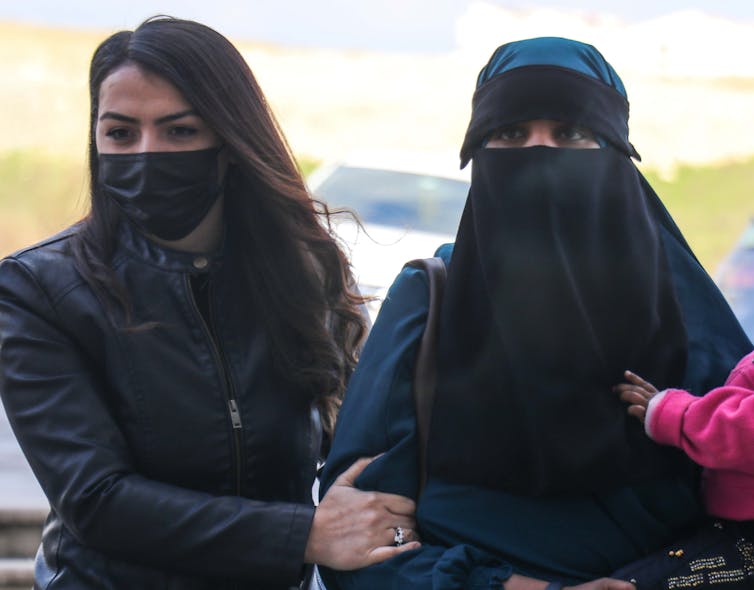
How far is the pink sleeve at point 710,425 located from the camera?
6.61 ft

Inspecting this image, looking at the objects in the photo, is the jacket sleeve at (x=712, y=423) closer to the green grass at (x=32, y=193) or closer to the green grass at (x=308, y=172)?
the green grass at (x=308, y=172)

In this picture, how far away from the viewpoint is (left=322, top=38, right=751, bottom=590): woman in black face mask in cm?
216

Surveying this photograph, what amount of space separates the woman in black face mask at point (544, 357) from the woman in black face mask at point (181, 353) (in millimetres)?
112

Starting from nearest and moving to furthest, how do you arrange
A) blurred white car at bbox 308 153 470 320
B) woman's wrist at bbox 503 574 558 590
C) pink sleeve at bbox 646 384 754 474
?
pink sleeve at bbox 646 384 754 474 < woman's wrist at bbox 503 574 558 590 < blurred white car at bbox 308 153 470 320

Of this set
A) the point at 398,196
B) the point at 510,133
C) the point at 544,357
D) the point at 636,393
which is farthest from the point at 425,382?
the point at 398,196

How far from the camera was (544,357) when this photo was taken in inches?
85.7

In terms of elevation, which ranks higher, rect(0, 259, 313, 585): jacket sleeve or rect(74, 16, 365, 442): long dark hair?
rect(74, 16, 365, 442): long dark hair

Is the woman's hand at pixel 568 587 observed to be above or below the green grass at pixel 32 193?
above

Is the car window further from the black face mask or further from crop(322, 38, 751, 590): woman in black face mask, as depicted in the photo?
crop(322, 38, 751, 590): woman in black face mask

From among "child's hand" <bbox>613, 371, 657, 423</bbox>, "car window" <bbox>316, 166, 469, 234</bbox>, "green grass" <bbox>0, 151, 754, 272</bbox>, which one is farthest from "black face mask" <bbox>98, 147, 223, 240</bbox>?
"green grass" <bbox>0, 151, 754, 272</bbox>

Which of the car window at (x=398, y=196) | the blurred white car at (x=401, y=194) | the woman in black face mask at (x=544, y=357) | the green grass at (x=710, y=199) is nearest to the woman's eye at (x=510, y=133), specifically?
the woman in black face mask at (x=544, y=357)

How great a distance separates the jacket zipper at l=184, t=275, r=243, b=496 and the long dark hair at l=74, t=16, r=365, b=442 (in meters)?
0.13

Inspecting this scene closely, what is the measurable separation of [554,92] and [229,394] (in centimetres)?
80

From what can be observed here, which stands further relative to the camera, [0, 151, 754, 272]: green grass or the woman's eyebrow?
[0, 151, 754, 272]: green grass
